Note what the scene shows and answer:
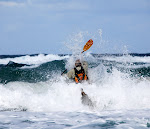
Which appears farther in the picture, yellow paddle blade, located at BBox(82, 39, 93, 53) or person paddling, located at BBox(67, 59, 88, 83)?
yellow paddle blade, located at BBox(82, 39, 93, 53)

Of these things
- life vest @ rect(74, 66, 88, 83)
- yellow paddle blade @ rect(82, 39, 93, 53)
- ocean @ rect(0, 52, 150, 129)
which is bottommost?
ocean @ rect(0, 52, 150, 129)

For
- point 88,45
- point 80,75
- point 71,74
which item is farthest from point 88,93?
point 88,45

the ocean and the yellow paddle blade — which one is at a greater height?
the yellow paddle blade

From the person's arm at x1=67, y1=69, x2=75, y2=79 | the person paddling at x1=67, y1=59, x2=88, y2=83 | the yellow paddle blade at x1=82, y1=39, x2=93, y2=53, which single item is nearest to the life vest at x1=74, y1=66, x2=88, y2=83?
the person paddling at x1=67, y1=59, x2=88, y2=83

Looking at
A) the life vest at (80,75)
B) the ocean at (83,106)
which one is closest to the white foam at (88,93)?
the ocean at (83,106)

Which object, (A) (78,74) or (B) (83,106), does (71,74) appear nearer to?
(A) (78,74)

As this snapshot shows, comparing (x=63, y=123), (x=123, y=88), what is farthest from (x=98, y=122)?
(x=123, y=88)

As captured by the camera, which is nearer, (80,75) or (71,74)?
(80,75)

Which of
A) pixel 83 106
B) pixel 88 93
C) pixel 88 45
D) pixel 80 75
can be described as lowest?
pixel 83 106

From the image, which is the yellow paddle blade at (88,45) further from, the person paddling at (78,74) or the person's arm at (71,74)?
the person's arm at (71,74)

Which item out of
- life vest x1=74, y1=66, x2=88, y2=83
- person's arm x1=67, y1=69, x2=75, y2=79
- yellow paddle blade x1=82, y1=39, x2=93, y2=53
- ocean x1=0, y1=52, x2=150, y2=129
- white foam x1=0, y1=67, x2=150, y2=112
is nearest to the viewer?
ocean x1=0, y1=52, x2=150, y2=129

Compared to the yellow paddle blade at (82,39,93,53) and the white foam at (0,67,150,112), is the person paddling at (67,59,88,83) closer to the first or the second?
the white foam at (0,67,150,112)

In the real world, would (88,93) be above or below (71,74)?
below

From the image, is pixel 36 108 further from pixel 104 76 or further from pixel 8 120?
pixel 104 76
